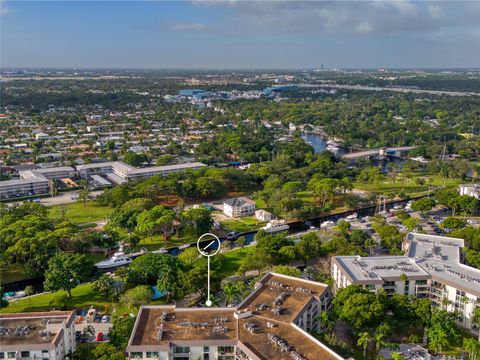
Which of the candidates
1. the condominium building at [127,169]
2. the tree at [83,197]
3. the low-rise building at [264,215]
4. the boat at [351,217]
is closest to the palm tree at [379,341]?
the low-rise building at [264,215]

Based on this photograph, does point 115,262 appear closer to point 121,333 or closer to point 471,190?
point 121,333

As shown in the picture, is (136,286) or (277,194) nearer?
(136,286)

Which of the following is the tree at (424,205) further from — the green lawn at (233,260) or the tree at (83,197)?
the tree at (83,197)

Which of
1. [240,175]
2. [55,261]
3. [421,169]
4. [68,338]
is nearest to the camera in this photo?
[68,338]

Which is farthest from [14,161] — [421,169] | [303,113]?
[303,113]

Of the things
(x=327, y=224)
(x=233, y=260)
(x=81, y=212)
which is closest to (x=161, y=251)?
(x=233, y=260)

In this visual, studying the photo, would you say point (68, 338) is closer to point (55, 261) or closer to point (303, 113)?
point (55, 261)
